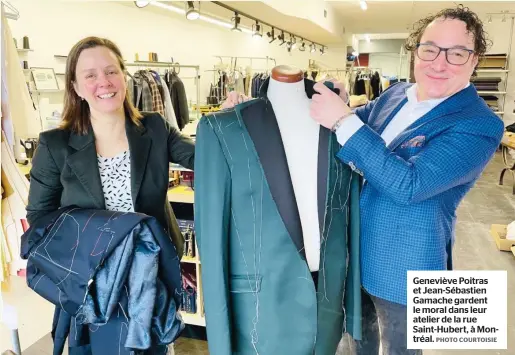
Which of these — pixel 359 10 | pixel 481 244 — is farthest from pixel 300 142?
pixel 359 10

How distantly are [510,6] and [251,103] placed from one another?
8.13 meters

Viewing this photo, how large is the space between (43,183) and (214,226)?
622mm

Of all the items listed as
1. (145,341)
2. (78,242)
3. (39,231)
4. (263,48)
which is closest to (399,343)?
(145,341)

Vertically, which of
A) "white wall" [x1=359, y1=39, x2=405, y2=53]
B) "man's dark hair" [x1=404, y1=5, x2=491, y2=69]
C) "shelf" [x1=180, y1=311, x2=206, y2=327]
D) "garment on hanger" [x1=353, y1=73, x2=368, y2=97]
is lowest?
"shelf" [x1=180, y1=311, x2=206, y2=327]

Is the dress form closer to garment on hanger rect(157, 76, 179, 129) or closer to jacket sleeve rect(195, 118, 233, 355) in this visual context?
jacket sleeve rect(195, 118, 233, 355)

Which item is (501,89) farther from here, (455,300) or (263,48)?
(455,300)

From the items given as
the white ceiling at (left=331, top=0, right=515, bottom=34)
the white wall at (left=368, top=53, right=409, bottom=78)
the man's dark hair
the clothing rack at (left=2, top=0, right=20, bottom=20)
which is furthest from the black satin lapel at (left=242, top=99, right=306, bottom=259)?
the white wall at (left=368, top=53, right=409, bottom=78)

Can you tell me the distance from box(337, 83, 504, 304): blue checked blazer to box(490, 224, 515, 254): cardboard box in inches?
127

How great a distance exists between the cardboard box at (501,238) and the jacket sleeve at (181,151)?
351cm

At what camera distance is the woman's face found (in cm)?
130

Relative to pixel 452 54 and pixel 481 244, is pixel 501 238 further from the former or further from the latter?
pixel 452 54

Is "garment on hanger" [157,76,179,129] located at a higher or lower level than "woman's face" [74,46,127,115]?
lower

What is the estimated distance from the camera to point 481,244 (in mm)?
4195

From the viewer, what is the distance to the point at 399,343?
4.14ft
